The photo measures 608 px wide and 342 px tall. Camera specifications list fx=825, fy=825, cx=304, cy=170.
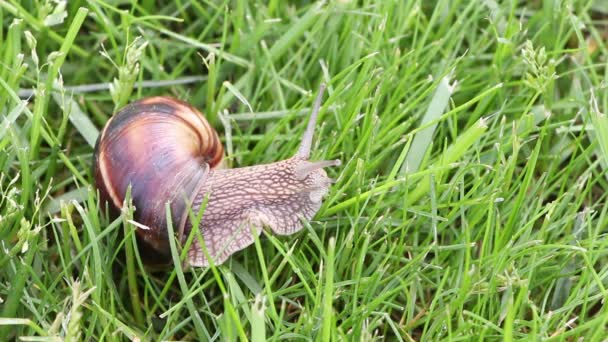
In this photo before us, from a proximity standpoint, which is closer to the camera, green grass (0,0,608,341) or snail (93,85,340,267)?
green grass (0,0,608,341)

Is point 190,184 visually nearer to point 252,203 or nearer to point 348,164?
point 252,203

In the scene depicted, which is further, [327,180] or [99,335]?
[327,180]

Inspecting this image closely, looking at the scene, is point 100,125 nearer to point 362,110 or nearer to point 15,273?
point 15,273

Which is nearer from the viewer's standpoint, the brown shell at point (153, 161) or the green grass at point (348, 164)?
the green grass at point (348, 164)

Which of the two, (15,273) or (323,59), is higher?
(323,59)

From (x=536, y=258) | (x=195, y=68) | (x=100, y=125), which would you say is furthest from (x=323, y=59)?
(x=536, y=258)

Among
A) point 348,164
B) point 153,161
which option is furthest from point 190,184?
point 348,164
